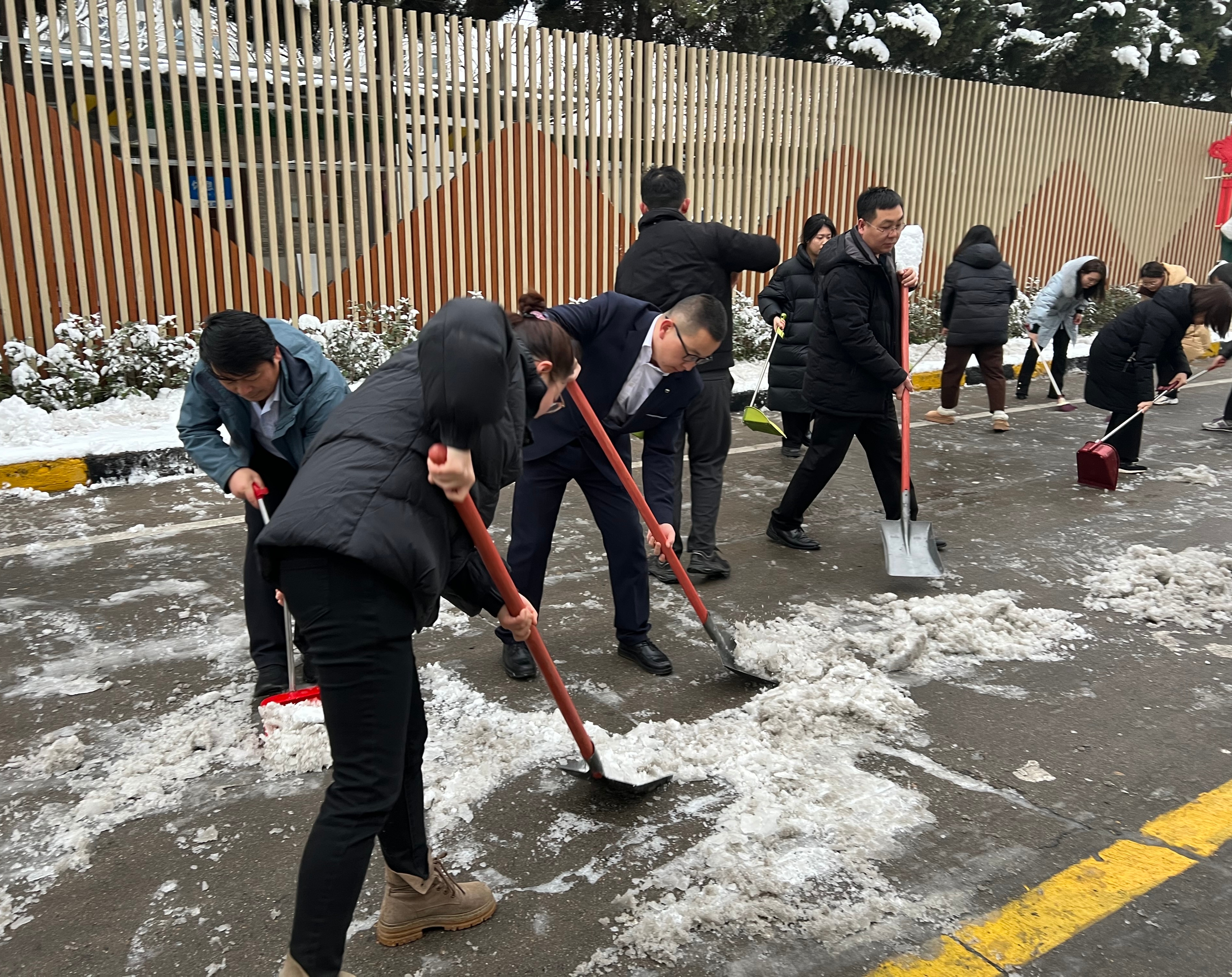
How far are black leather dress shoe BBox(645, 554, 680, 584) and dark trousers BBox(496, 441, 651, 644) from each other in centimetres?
97

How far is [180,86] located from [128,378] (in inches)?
95.6

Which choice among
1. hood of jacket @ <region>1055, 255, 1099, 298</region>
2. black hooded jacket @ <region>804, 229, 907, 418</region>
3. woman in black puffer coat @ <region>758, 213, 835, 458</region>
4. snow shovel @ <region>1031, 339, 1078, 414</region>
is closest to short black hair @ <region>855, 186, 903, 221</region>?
black hooded jacket @ <region>804, 229, 907, 418</region>

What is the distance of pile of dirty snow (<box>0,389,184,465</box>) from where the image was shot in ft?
21.4

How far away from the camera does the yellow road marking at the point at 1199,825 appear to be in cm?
289

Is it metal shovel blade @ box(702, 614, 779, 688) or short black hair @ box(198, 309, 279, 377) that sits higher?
short black hair @ box(198, 309, 279, 377)

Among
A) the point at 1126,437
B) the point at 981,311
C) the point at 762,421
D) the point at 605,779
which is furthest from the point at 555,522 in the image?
the point at 981,311

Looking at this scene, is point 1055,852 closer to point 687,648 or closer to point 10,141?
point 687,648

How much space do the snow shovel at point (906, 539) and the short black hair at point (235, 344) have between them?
3161mm

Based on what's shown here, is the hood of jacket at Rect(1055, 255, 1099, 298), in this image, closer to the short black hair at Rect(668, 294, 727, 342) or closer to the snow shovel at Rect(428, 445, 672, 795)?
the short black hair at Rect(668, 294, 727, 342)

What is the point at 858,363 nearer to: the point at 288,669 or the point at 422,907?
the point at 288,669

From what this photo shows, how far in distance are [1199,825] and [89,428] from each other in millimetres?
7117

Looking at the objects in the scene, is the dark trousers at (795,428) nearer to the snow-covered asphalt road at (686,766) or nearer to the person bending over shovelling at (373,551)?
the snow-covered asphalt road at (686,766)

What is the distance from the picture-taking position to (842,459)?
18.2 feet

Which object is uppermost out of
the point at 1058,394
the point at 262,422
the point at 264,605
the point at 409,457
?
the point at 409,457
